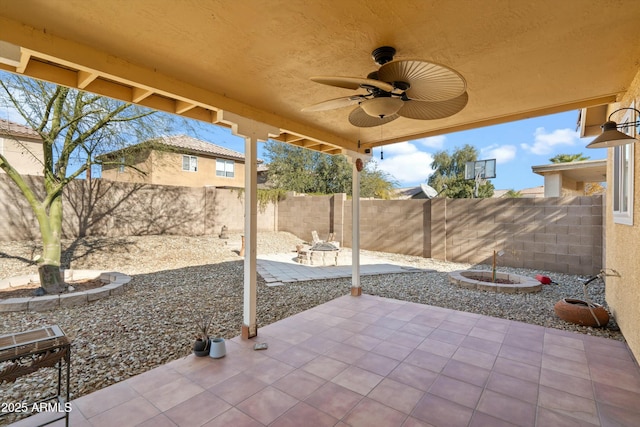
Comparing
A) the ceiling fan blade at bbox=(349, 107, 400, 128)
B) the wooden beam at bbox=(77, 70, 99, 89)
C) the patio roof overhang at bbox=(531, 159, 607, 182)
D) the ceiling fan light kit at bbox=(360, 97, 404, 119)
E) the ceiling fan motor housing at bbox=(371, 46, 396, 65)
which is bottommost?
the ceiling fan light kit at bbox=(360, 97, 404, 119)

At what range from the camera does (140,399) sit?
2236mm

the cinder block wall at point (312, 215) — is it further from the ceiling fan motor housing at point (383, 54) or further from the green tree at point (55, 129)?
the ceiling fan motor housing at point (383, 54)

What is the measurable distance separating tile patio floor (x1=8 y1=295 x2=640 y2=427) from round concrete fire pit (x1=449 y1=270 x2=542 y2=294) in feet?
5.02

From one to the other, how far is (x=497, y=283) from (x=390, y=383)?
3.90 metres

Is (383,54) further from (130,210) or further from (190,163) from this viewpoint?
(190,163)

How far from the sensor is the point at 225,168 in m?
16.5

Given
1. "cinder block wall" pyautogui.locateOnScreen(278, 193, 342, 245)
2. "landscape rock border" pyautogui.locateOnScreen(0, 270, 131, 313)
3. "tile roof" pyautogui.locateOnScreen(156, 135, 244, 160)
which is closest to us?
"landscape rock border" pyautogui.locateOnScreen(0, 270, 131, 313)

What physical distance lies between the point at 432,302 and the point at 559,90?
10.5 ft

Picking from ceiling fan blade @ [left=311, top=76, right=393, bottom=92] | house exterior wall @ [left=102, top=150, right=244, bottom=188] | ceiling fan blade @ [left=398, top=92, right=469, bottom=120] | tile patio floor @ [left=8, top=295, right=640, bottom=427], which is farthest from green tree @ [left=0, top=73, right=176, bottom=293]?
house exterior wall @ [left=102, top=150, right=244, bottom=188]

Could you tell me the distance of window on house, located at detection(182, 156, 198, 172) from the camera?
1482cm

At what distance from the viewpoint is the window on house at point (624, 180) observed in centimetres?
294

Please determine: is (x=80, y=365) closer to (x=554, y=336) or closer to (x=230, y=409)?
(x=230, y=409)

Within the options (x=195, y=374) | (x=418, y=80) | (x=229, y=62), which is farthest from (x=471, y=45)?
(x=195, y=374)

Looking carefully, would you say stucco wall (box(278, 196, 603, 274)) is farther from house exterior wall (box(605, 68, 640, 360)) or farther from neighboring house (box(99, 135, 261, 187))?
neighboring house (box(99, 135, 261, 187))
